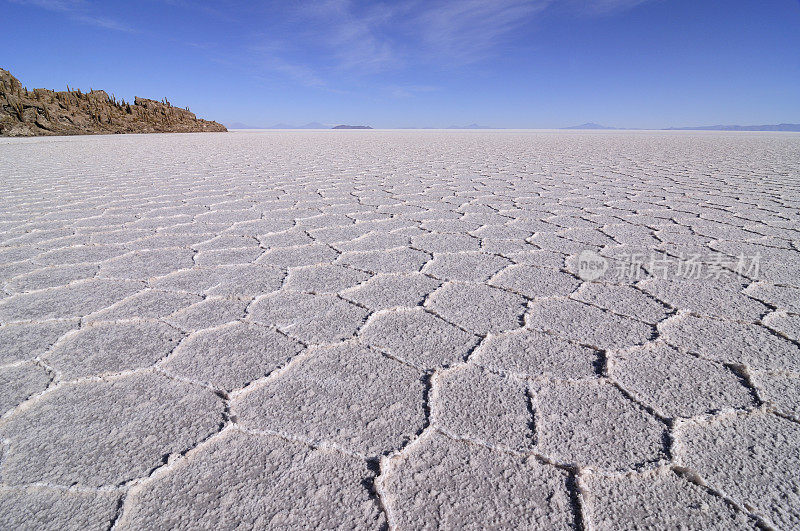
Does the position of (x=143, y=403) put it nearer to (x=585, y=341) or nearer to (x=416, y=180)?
(x=585, y=341)

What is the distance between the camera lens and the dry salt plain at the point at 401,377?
690 millimetres

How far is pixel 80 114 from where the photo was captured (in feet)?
50.6

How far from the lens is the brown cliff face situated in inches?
515

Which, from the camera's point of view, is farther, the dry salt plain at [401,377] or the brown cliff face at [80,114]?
the brown cliff face at [80,114]

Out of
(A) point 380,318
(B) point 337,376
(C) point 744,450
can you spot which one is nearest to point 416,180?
(A) point 380,318

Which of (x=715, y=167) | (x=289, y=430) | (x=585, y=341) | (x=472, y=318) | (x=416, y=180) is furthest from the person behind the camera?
(x=715, y=167)

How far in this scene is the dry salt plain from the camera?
2.27 ft

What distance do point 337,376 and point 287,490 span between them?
33 cm

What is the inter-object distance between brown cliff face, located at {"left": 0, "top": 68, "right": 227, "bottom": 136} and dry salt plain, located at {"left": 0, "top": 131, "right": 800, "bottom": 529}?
48.4 ft

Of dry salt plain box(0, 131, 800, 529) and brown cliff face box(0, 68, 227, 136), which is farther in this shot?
brown cliff face box(0, 68, 227, 136)

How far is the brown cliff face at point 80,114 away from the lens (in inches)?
515

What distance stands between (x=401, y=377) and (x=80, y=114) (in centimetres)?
1903

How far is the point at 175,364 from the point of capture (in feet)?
3.50

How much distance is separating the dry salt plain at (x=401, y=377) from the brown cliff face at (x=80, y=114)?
14747 millimetres
